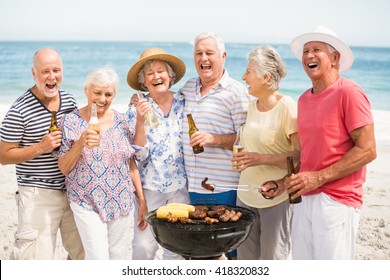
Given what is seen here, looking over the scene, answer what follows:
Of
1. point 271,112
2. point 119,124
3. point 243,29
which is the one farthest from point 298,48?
point 243,29

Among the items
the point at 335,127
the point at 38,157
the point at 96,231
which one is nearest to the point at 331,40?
the point at 335,127

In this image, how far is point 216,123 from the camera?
169 inches

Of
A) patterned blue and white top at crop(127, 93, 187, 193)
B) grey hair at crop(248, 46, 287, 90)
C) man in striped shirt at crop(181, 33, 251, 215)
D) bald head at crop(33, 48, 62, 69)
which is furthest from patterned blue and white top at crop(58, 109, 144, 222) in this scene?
grey hair at crop(248, 46, 287, 90)

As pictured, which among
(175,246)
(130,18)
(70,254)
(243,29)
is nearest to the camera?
(175,246)

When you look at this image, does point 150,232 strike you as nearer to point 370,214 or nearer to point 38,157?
point 38,157

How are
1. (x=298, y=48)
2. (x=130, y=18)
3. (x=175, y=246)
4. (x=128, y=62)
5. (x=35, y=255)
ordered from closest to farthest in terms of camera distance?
(x=175, y=246), (x=298, y=48), (x=35, y=255), (x=130, y=18), (x=128, y=62)

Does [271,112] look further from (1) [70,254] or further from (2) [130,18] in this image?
(2) [130,18]

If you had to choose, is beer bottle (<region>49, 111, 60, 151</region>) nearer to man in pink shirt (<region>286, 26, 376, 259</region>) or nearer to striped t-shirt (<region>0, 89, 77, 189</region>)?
striped t-shirt (<region>0, 89, 77, 189</region>)

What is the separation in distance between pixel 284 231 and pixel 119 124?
1.63 meters

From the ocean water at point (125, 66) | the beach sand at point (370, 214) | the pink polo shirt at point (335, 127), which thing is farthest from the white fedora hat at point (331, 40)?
the ocean water at point (125, 66)

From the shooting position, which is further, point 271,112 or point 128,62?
point 128,62

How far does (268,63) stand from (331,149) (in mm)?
877

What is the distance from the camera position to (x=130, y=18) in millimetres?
22109

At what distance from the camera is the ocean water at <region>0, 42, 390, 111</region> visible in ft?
67.8
